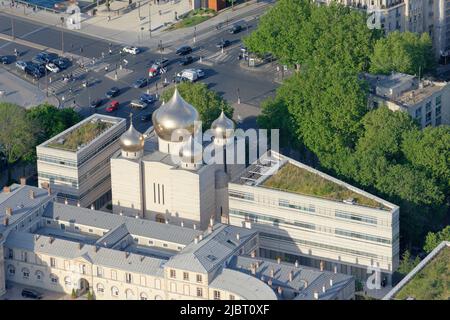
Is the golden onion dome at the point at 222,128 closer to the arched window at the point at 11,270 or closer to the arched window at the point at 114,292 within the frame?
the arched window at the point at 114,292

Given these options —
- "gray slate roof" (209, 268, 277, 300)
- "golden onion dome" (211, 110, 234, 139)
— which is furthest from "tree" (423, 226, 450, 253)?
"golden onion dome" (211, 110, 234, 139)

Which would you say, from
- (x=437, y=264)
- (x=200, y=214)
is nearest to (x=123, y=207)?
(x=200, y=214)

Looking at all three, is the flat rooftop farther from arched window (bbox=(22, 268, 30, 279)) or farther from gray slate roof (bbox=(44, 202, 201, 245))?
arched window (bbox=(22, 268, 30, 279))

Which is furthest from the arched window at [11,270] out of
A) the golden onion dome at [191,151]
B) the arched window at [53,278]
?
the golden onion dome at [191,151]

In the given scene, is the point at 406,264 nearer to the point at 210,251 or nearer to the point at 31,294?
the point at 210,251
